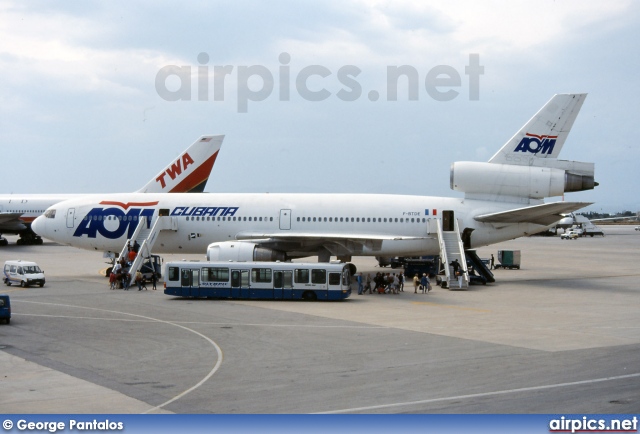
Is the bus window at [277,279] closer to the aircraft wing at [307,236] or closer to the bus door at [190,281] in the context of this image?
the bus door at [190,281]

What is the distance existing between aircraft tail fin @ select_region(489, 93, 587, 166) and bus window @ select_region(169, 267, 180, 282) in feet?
77.3

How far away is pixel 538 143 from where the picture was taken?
165 ft

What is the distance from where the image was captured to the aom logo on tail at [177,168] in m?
75.4

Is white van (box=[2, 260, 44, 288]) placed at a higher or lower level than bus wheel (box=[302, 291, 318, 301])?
higher

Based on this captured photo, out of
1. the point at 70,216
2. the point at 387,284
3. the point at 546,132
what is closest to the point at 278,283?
the point at 387,284

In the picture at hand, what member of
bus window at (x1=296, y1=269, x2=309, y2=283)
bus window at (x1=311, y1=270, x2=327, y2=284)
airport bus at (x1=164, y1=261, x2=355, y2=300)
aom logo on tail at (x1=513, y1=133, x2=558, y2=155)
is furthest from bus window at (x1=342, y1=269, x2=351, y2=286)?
aom logo on tail at (x1=513, y1=133, x2=558, y2=155)

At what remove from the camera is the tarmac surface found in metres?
18.8

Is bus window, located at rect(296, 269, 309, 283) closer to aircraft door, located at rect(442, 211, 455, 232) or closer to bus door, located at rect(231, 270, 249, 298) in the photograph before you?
bus door, located at rect(231, 270, 249, 298)

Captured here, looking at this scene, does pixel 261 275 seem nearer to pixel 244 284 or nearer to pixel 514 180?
pixel 244 284

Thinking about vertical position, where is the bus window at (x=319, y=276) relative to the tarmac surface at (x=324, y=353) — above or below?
above

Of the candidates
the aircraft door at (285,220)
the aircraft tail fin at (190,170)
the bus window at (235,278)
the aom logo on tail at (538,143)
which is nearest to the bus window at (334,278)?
the bus window at (235,278)

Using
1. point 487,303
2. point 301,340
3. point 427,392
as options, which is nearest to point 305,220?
point 487,303

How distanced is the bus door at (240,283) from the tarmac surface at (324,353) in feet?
3.18

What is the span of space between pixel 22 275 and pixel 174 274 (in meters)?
11.6
